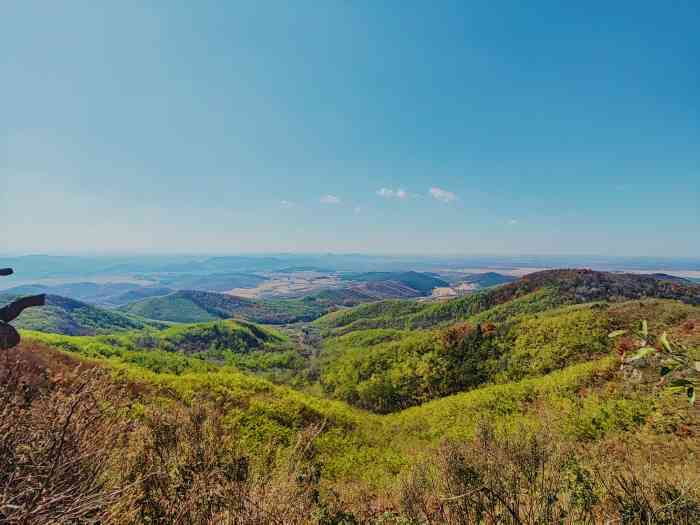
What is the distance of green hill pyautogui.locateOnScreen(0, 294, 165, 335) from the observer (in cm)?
10569

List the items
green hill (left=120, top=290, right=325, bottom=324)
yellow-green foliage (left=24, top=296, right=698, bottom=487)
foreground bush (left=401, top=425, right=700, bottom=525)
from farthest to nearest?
green hill (left=120, top=290, right=325, bottom=324) → yellow-green foliage (left=24, top=296, right=698, bottom=487) → foreground bush (left=401, top=425, right=700, bottom=525)

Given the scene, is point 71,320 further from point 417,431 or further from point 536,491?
point 536,491

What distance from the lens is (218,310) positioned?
190000mm

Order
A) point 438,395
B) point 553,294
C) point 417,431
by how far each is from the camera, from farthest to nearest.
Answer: point 553,294 < point 438,395 < point 417,431

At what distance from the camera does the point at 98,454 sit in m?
3.07

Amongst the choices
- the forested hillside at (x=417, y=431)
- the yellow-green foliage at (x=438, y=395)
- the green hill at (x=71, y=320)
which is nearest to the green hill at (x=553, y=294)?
the yellow-green foliage at (x=438, y=395)

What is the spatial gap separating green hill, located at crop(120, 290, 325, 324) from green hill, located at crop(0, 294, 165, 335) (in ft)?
99.5

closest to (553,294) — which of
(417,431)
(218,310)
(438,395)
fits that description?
(438,395)

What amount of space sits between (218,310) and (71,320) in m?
75.4

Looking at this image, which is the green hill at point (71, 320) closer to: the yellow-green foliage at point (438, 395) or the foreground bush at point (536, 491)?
the yellow-green foliage at point (438, 395)

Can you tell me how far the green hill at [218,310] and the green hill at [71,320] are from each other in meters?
30.3

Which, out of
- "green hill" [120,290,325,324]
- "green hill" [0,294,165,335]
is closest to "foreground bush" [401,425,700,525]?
"green hill" [0,294,165,335]

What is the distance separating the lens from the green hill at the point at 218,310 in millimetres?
173375

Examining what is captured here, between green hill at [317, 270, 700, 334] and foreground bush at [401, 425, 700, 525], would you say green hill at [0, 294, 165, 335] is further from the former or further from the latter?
foreground bush at [401, 425, 700, 525]
